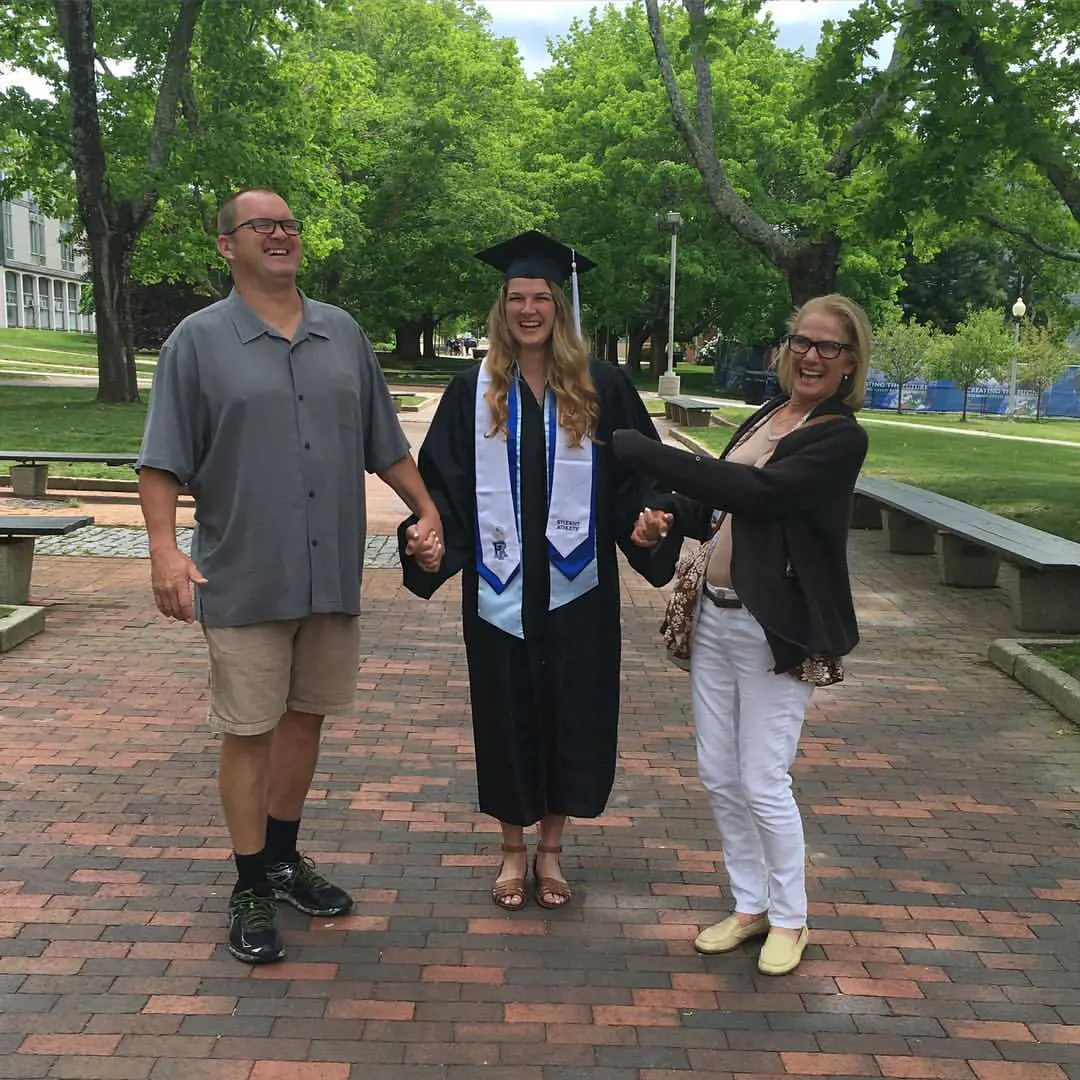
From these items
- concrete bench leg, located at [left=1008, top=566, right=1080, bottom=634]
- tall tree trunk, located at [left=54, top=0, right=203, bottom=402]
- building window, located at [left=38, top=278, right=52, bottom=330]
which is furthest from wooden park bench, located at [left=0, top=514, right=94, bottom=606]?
building window, located at [left=38, top=278, right=52, bottom=330]

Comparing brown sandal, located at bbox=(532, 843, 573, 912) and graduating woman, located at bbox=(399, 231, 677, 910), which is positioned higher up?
graduating woman, located at bbox=(399, 231, 677, 910)

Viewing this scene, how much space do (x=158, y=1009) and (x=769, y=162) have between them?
40322 mm

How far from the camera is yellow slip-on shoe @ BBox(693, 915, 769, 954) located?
132 inches

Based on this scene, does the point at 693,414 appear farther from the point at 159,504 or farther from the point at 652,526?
the point at 159,504

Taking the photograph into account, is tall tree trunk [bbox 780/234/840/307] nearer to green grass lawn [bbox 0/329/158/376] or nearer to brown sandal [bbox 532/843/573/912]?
brown sandal [bbox 532/843/573/912]

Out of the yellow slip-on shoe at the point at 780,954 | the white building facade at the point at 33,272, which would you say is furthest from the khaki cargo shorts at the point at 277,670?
the white building facade at the point at 33,272

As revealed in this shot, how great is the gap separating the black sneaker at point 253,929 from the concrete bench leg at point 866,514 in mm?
9918

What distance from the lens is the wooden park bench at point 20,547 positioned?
7.23m

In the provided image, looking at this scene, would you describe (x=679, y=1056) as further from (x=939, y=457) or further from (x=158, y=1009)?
(x=939, y=457)

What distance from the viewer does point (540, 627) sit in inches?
136

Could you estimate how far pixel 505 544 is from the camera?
11.2 feet

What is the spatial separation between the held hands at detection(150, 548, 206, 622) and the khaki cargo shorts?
106 mm

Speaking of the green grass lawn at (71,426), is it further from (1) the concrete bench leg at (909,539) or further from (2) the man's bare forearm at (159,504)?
(2) the man's bare forearm at (159,504)

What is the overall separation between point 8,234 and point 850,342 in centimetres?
7845
